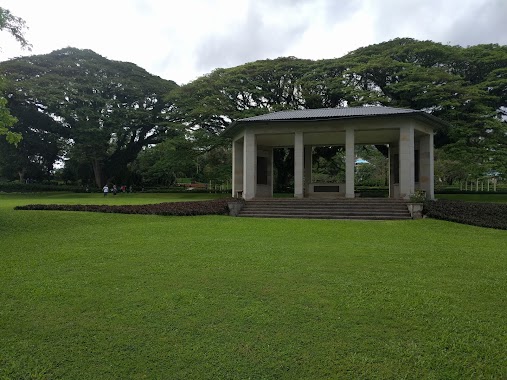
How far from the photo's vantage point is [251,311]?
4.54m

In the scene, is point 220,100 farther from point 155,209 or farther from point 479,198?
point 479,198

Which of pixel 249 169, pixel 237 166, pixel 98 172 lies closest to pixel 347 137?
pixel 249 169

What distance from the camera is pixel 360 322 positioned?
421 centimetres

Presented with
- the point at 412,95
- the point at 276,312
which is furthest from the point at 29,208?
the point at 412,95

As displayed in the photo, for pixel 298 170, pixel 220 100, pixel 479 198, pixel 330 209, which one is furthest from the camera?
pixel 220 100

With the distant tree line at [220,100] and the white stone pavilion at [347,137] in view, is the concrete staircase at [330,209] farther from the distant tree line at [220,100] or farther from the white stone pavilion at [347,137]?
the distant tree line at [220,100]

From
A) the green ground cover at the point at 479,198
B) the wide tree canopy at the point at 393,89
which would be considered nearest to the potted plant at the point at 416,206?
the wide tree canopy at the point at 393,89

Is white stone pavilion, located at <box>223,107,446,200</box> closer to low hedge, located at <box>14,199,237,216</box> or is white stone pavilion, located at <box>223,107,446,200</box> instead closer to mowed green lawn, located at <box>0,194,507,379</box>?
low hedge, located at <box>14,199,237,216</box>

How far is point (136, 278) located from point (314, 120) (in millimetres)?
15342

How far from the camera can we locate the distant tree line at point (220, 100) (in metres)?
24.3

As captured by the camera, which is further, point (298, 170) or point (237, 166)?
point (237, 166)

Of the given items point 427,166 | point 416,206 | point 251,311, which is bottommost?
point 251,311

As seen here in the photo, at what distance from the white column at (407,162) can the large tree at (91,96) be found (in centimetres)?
2147

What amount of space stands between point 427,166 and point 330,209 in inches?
295
